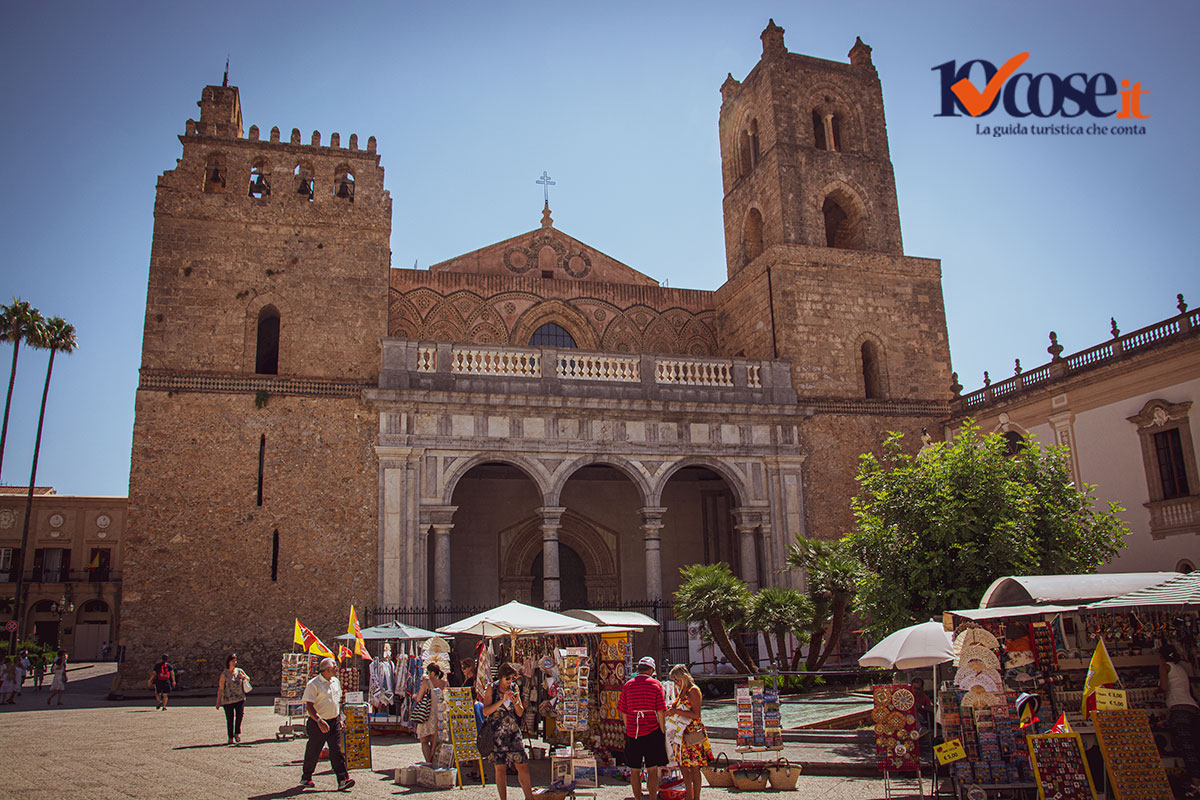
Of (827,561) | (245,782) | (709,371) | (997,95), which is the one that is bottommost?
(245,782)

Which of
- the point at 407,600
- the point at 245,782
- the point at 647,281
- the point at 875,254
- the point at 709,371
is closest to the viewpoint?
the point at 245,782

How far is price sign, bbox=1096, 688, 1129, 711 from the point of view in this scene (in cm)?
740

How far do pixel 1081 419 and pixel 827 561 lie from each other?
23.6 ft

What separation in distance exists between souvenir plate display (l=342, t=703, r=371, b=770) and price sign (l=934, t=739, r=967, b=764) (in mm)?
5831

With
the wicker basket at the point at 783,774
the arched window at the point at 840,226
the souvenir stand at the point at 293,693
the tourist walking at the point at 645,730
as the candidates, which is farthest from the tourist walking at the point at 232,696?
the arched window at the point at 840,226

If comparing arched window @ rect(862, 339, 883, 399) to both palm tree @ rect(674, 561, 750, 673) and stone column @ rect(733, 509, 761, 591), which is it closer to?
stone column @ rect(733, 509, 761, 591)

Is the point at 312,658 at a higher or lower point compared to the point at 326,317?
lower

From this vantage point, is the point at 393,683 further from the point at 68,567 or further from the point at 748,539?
the point at 68,567

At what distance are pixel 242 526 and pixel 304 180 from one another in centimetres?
795

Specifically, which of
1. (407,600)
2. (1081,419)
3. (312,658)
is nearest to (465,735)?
(312,658)

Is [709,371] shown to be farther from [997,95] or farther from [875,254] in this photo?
[997,95]

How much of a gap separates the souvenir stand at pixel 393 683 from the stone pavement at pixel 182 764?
46cm

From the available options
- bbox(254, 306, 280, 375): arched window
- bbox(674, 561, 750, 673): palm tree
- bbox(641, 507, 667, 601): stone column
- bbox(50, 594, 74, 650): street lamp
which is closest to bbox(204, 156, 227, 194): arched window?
bbox(254, 306, 280, 375): arched window

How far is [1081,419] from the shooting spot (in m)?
19.5
